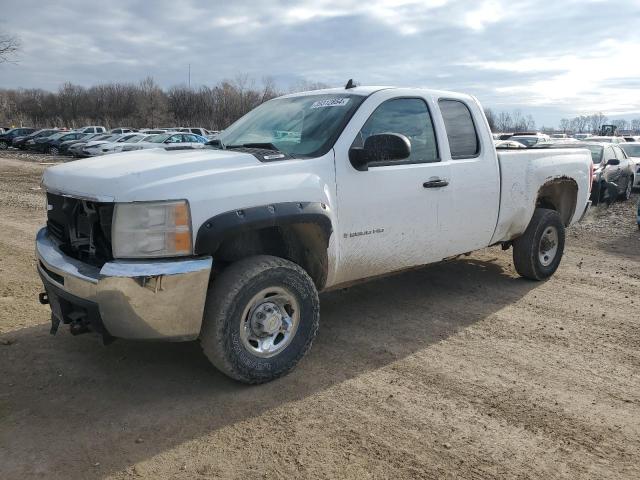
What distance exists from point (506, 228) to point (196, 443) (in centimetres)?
385

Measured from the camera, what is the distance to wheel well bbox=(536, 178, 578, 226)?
21.3 ft

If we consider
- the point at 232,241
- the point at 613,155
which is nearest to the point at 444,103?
the point at 232,241

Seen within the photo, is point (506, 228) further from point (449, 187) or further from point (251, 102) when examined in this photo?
point (251, 102)

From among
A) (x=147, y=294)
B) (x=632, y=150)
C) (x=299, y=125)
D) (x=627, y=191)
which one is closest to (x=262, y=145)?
(x=299, y=125)

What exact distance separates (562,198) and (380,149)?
3.68 m

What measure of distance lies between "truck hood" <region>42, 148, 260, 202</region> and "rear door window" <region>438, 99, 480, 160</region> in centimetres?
205

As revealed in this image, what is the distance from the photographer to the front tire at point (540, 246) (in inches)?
237

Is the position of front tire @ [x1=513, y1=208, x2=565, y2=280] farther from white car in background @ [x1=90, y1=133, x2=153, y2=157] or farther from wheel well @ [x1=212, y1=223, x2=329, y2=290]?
white car in background @ [x1=90, y1=133, x2=153, y2=157]

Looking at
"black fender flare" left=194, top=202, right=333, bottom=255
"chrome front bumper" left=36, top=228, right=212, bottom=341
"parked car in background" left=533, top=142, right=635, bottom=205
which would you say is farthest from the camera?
"parked car in background" left=533, top=142, right=635, bottom=205

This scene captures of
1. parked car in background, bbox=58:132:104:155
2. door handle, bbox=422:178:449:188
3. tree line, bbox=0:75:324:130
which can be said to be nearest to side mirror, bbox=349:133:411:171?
door handle, bbox=422:178:449:188

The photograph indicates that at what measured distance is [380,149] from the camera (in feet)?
13.1

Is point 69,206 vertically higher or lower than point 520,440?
higher

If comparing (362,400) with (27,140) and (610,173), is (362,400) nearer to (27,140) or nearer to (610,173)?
(610,173)

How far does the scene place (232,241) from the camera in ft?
12.0
